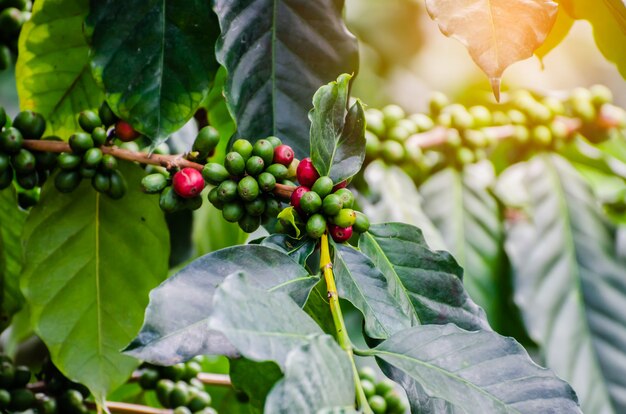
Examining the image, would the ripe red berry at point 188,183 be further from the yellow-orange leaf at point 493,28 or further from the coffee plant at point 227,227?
the yellow-orange leaf at point 493,28

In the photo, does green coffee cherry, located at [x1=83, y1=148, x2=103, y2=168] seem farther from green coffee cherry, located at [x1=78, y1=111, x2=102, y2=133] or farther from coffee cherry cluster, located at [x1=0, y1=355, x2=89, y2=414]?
coffee cherry cluster, located at [x1=0, y1=355, x2=89, y2=414]

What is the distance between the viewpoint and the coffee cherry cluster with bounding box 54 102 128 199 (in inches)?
29.7

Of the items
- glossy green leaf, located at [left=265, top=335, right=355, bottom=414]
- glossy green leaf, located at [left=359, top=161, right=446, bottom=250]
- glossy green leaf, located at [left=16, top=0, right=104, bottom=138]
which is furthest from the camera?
glossy green leaf, located at [left=359, top=161, right=446, bottom=250]

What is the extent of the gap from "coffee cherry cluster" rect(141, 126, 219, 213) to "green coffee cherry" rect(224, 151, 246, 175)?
3 cm

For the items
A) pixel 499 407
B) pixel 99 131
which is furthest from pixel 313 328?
pixel 99 131

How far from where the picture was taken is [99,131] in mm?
766

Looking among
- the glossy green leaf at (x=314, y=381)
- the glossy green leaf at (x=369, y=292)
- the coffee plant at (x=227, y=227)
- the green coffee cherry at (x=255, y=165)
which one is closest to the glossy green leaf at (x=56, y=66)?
the coffee plant at (x=227, y=227)

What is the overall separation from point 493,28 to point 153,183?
14.1 inches

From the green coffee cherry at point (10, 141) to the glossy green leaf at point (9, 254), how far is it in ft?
0.47

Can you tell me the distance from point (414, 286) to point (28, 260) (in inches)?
17.3

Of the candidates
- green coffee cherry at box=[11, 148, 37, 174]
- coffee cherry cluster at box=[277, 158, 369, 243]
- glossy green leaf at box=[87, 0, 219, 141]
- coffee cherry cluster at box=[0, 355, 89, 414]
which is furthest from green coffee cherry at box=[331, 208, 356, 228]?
coffee cherry cluster at box=[0, 355, 89, 414]

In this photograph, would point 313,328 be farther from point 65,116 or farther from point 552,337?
point 552,337

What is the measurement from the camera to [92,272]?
33.4 inches

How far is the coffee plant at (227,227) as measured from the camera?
0.55 meters
